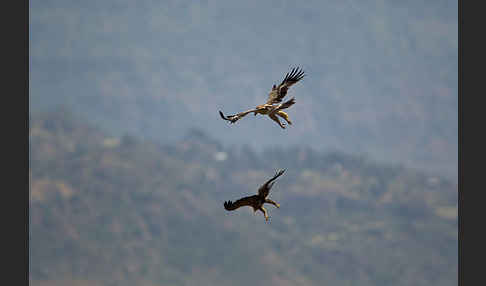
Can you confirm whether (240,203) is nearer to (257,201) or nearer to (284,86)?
(257,201)

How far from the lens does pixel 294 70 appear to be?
17016mm

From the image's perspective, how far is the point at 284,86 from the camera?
1684 centimetres

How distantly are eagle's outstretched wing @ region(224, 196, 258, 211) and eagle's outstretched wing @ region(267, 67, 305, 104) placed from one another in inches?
59.2

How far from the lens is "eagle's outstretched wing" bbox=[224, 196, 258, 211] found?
1542cm

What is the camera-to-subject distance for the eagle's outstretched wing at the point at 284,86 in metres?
16.6

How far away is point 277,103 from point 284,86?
53 centimetres

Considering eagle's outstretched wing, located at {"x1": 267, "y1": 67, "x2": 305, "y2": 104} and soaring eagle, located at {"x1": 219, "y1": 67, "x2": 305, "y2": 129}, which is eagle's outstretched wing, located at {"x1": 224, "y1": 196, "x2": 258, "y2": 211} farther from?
eagle's outstretched wing, located at {"x1": 267, "y1": 67, "x2": 305, "y2": 104}

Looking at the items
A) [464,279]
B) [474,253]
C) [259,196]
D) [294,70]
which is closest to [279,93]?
[294,70]

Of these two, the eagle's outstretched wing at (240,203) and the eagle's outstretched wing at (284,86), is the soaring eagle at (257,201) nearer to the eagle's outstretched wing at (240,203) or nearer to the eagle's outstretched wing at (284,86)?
the eagle's outstretched wing at (240,203)

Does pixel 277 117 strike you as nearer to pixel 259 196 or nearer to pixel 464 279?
pixel 259 196

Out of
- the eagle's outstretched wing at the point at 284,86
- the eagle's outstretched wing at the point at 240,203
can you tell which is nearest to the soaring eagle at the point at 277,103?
the eagle's outstretched wing at the point at 284,86

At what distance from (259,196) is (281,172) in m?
0.92

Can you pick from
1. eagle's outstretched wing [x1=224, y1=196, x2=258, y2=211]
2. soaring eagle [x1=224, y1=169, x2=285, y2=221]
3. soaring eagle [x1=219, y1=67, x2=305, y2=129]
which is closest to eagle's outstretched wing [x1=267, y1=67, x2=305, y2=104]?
soaring eagle [x1=219, y1=67, x2=305, y2=129]

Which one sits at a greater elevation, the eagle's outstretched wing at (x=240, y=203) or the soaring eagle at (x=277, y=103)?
the soaring eagle at (x=277, y=103)
